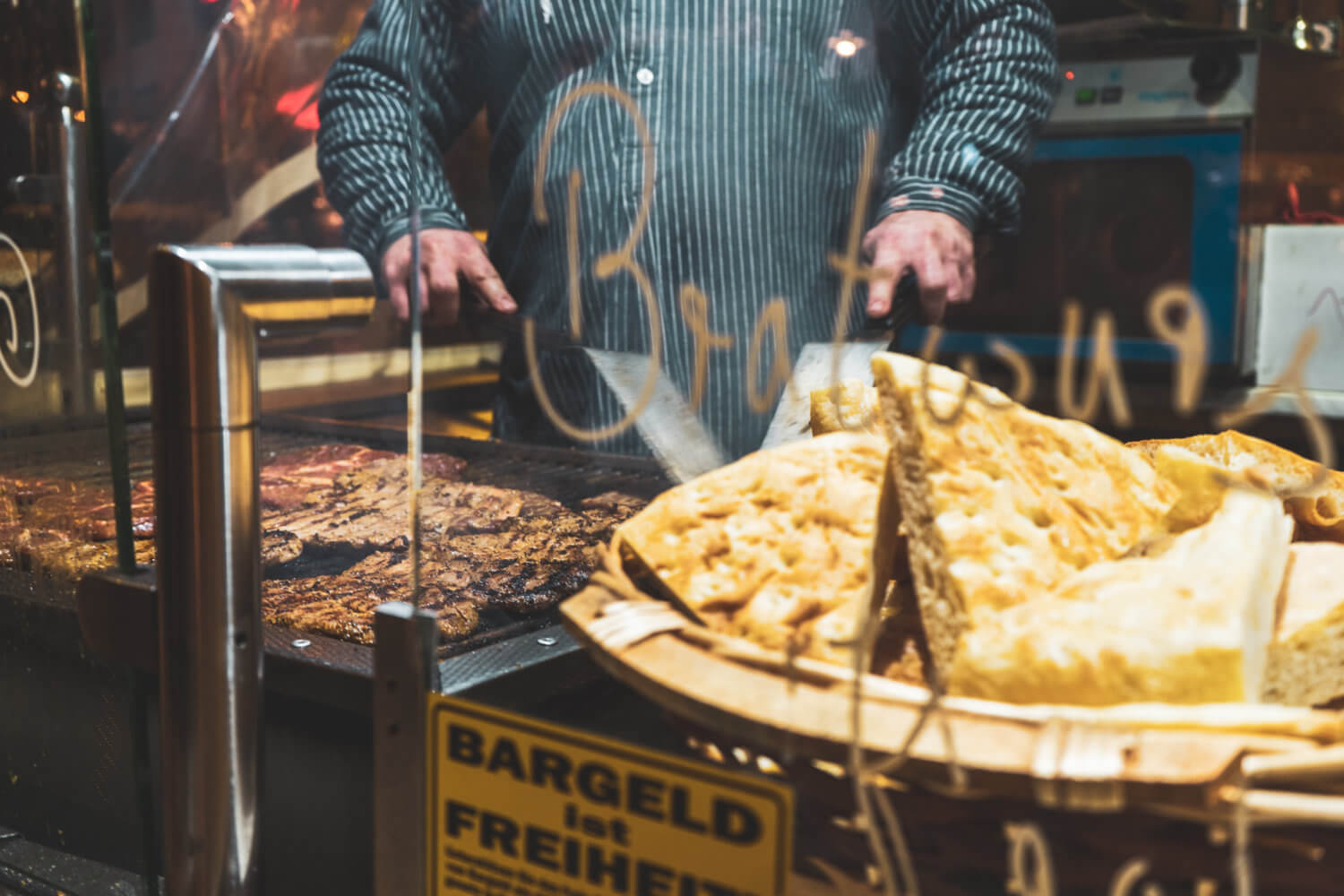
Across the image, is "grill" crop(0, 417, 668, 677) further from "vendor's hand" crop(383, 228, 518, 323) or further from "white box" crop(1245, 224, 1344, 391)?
"white box" crop(1245, 224, 1344, 391)

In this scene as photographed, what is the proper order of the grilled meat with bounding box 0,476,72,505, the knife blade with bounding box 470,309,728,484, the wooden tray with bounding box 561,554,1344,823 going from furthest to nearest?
the grilled meat with bounding box 0,476,72,505
the knife blade with bounding box 470,309,728,484
the wooden tray with bounding box 561,554,1344,823

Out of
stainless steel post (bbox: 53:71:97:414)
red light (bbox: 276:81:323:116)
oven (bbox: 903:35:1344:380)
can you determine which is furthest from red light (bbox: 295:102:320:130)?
oven (bbox: 903:35:1344:380)

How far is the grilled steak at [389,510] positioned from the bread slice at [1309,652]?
47cm

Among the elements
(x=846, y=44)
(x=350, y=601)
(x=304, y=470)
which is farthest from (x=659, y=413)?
(x=304, y=470)

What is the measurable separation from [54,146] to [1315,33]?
1091 mm

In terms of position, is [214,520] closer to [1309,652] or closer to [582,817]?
[582,817]

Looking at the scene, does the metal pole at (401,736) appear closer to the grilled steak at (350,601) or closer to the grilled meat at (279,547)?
the grilled steak at (350,601)

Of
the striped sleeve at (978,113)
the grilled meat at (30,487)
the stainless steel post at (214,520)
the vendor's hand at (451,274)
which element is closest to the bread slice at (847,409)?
the striped sleeve at (978,113)

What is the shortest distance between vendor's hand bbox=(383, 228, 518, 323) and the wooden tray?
0.96ft

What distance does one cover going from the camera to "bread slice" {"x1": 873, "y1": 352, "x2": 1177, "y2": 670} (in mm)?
587

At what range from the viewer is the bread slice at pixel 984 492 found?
0.59 m

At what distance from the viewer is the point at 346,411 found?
1339 millimetres

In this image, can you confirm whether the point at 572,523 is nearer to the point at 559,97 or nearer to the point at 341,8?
the point at 559,97

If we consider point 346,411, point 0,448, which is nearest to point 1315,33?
point 346,411
